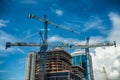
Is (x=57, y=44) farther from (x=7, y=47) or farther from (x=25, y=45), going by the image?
(x=7, y=47)

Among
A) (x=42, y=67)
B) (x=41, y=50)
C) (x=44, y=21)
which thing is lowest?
(x=42, y=67)


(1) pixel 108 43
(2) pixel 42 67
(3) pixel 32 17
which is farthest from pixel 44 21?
(1) pixel 108 43

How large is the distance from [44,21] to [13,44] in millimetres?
29730

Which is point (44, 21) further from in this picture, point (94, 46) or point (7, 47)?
point (94, 46)

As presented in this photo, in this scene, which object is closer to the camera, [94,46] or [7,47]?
[7,47]

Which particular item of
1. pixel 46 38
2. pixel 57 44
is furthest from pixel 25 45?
pixel 57 44

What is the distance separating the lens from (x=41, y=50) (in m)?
185

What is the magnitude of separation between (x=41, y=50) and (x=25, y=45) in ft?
54.1

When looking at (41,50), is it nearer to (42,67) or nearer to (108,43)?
(42,67)

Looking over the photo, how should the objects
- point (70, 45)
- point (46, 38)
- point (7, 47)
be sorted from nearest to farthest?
point (7, 47), point (46, 38), point (70, 45)

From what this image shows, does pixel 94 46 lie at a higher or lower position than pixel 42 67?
higher

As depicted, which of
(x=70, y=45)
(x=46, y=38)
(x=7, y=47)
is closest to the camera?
(x=7, y=47)

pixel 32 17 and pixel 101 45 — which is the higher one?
pixel 32 17

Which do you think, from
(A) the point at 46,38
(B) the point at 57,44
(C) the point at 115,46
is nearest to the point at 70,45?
(B) the point at 57,44
